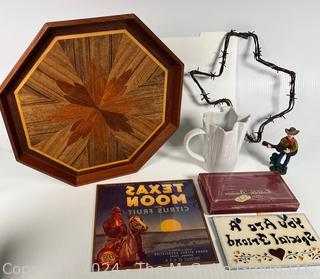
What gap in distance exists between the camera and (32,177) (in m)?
0.87

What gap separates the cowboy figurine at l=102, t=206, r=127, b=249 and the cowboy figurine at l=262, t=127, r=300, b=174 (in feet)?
1.43

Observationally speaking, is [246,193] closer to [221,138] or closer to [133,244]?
[221,138]

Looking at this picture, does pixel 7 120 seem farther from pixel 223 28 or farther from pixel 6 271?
pixel 223 28

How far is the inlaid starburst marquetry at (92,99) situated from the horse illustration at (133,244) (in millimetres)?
196

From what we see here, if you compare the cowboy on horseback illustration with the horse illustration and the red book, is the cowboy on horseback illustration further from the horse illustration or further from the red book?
the red book

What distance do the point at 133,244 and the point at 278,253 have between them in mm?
291

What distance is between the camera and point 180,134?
1.02 meters

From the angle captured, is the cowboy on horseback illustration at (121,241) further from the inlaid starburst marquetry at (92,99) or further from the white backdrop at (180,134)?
the inlaid starburst marquetry at (92,99)

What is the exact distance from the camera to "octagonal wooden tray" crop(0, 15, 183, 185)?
695mm

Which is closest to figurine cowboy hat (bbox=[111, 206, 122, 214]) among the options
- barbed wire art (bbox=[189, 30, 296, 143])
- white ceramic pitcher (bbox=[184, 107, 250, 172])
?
white ceramic pitcher (bbox=[184, 107, 250, 172])

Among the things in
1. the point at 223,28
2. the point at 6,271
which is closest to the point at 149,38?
the point at 223,28

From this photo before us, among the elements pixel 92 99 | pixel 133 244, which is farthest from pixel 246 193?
pixel 92 99

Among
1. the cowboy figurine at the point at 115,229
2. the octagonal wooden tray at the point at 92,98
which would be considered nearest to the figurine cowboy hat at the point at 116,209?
the cowboy figurine at the point at 115,229

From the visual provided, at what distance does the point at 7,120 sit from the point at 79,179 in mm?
220
